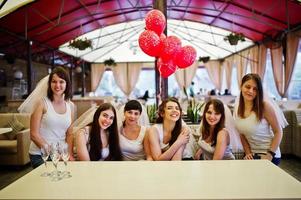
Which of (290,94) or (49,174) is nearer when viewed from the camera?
(49,174)

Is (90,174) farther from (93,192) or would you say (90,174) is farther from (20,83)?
(20,83)

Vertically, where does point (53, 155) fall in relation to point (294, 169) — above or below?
above

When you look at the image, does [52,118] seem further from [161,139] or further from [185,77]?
[185,77]

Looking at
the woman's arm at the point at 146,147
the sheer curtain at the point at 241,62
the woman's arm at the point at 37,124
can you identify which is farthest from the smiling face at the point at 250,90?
the sheer curtain at the point at 241,62

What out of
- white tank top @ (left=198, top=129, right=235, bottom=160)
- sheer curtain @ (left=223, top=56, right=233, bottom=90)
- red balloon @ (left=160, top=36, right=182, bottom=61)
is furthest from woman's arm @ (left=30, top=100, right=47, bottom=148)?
sheer curtain @ (left=223, top=56, right=233, bottom=90)

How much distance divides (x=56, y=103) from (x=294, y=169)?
12.5ft

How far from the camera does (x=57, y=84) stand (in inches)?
97.7

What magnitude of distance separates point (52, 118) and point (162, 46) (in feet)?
6.18

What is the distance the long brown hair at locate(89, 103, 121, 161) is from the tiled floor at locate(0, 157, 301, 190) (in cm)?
241

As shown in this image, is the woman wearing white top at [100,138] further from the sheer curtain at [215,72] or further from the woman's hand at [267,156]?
the sheer curtain at [215,72]

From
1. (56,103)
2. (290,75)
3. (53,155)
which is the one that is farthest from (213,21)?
(53,155)

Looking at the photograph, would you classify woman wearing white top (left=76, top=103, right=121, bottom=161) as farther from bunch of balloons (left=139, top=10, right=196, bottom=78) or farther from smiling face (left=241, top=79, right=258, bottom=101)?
bunch of balloons (left=139, top=10, right=196, bottom=78)

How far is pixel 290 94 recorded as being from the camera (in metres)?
8.57

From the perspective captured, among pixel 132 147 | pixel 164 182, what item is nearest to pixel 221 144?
pixel 132 147
